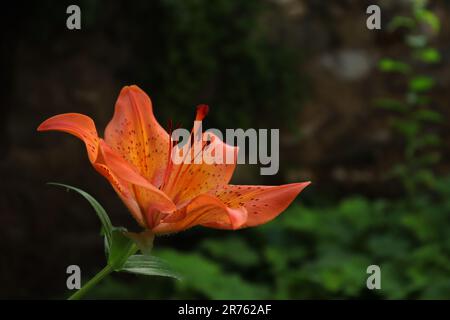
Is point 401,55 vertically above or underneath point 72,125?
above

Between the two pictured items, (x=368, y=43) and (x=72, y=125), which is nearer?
(x=72, y=125)

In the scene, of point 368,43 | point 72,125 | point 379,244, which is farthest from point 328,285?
point 72,125

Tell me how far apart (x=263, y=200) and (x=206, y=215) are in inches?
1.7

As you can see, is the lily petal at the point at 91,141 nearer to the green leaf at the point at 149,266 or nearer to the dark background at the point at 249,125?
the green leaf at the point at 149,266

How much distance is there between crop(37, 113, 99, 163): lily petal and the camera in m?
0.44

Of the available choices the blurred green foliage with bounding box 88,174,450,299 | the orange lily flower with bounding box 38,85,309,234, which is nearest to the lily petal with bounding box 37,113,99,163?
the orange lily flower with bounding box 38,85,309,234

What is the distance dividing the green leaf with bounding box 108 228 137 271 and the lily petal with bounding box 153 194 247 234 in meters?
0.03

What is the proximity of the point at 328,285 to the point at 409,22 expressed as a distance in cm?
114

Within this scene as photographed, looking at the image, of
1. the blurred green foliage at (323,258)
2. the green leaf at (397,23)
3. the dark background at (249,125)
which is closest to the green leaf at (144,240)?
the blurred green foliage at (323,258)

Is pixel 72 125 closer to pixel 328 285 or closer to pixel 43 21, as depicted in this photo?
pixel 328 285

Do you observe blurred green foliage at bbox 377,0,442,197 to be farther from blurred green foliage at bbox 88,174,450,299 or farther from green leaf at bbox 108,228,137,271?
green leaf at bbox 108,228,137,271

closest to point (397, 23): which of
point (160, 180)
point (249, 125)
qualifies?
point (249, 125)

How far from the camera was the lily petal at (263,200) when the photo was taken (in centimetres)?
45

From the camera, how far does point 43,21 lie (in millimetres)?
2307
